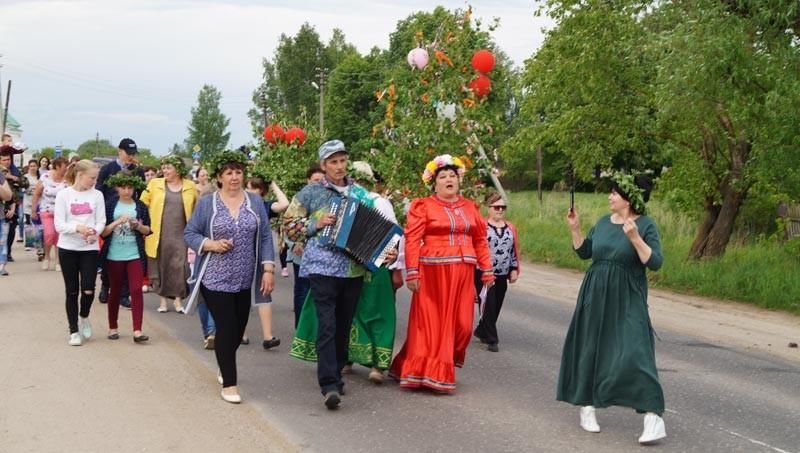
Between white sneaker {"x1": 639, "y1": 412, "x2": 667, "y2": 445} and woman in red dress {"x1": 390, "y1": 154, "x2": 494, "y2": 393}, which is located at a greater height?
woman in red dress {"x1": 390, "y1": 154, "x2": 494, "y2": 393}

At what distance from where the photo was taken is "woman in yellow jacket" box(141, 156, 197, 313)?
11.7m

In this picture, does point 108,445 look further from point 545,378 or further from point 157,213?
point 157,213

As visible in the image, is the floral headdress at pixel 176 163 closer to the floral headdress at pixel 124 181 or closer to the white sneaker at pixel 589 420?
the floral headdress at pixel 124 181

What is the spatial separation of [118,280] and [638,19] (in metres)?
12.4

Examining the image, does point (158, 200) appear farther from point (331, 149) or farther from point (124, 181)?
point (331, 149)

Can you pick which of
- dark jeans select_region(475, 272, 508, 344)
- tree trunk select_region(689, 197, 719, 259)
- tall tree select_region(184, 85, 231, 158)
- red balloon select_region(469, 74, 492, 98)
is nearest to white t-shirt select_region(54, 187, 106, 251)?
dark jeans select_region(475, 272, 508, 344)

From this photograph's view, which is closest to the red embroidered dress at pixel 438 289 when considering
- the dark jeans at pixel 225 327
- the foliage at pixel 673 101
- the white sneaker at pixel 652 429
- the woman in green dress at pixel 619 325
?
the woman in green dress at pixel 619 325

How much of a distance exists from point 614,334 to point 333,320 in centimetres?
225

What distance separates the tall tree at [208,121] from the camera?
118 meters

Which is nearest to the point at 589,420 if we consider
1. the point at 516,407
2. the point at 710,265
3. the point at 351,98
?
the point at 516,407

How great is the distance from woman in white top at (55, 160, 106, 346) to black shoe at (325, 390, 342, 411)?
143 inches

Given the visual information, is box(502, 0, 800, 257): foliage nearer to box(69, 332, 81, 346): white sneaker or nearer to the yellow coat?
the yellow coat

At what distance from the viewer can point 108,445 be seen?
6508 millimetres

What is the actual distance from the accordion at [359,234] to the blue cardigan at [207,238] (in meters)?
0.46
